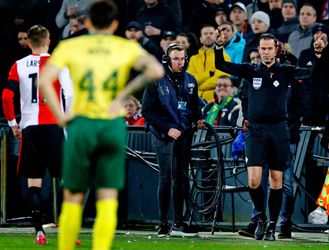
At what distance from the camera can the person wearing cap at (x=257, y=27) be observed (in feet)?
64.9

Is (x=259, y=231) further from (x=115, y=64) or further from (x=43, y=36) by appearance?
(x=115, y=64)

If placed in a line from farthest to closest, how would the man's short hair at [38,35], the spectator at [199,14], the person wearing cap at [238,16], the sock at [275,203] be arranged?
the spectator at [199,14] < the person wearing cap at [238,16] < the sock at [275,203] < the man's short hair at [38,35]

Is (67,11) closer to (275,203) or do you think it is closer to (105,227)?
(275,203)

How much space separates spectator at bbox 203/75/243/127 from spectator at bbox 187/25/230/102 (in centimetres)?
84

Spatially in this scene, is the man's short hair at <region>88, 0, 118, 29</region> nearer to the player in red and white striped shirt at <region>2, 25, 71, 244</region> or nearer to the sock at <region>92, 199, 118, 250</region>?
the sock at <region>92, 199, 118, 250</region>

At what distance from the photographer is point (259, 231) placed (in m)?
15.2

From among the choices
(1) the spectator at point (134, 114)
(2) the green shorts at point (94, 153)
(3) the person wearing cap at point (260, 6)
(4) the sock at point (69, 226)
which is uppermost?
(3) the person wearing cap at point (260, 6)

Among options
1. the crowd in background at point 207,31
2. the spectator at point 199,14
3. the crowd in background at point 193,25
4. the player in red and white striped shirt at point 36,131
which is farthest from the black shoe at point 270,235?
the spectator at point 199,14

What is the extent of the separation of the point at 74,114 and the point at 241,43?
11.2 m

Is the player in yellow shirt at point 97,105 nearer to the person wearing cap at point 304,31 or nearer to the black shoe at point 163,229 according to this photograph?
the black shoe at point 163,229

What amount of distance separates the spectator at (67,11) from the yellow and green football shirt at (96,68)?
1228 centimetres

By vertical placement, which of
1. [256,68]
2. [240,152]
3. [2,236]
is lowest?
[2,236]

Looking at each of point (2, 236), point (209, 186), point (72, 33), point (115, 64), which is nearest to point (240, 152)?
point (209, 186)

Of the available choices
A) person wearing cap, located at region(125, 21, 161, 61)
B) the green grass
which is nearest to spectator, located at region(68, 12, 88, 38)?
person wearing cap, located at region(125, 21, 161, 61)
